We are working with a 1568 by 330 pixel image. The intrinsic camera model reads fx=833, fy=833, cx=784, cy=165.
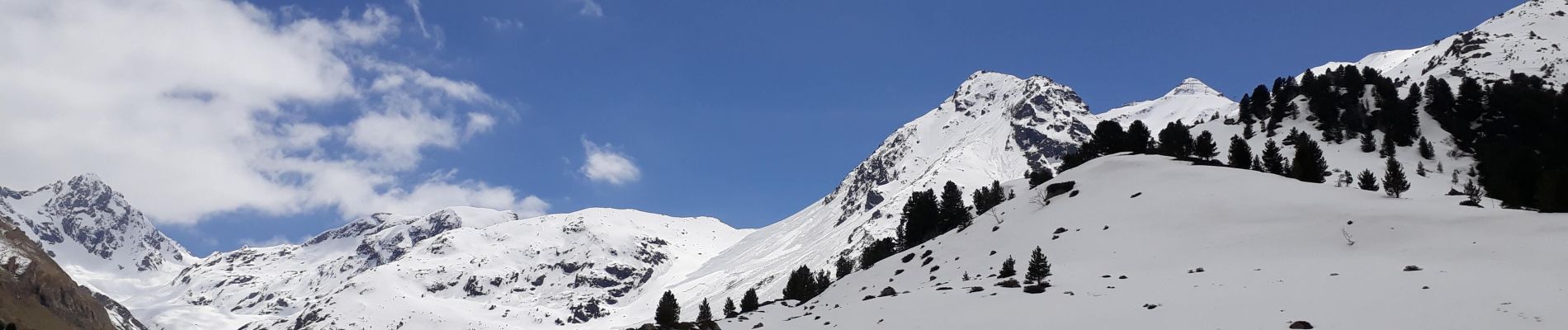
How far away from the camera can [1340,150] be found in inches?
3767

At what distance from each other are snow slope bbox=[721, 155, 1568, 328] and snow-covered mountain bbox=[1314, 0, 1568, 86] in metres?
104

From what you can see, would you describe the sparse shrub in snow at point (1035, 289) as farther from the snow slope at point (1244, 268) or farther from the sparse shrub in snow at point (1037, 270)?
the sparse shrub in snow at point (1037, 270)

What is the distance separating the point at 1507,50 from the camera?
13950cm

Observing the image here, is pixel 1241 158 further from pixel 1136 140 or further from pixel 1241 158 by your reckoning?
pixel 1136 140

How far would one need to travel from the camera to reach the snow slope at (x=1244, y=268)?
2223 centimetres

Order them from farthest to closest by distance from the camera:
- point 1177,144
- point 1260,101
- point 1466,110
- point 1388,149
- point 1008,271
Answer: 1. point 1260,101
2. point 1466,110
3. point 1177,144
4. point 1388,149
5. point 1008,271

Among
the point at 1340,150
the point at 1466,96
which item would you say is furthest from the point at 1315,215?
the point at 1466,96

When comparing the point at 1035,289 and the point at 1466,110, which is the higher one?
the point at 1466,110

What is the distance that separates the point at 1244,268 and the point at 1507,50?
150913 mm

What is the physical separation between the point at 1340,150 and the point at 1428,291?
8621cm

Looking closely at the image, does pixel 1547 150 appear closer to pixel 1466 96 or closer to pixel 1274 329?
pixel 1466 96

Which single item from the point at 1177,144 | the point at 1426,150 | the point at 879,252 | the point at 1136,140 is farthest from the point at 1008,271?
the point at 1426,150

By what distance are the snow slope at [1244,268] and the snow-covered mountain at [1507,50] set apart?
342 feet

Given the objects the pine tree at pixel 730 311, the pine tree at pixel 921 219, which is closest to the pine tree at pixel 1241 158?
the pine tree at pixel 921 219
